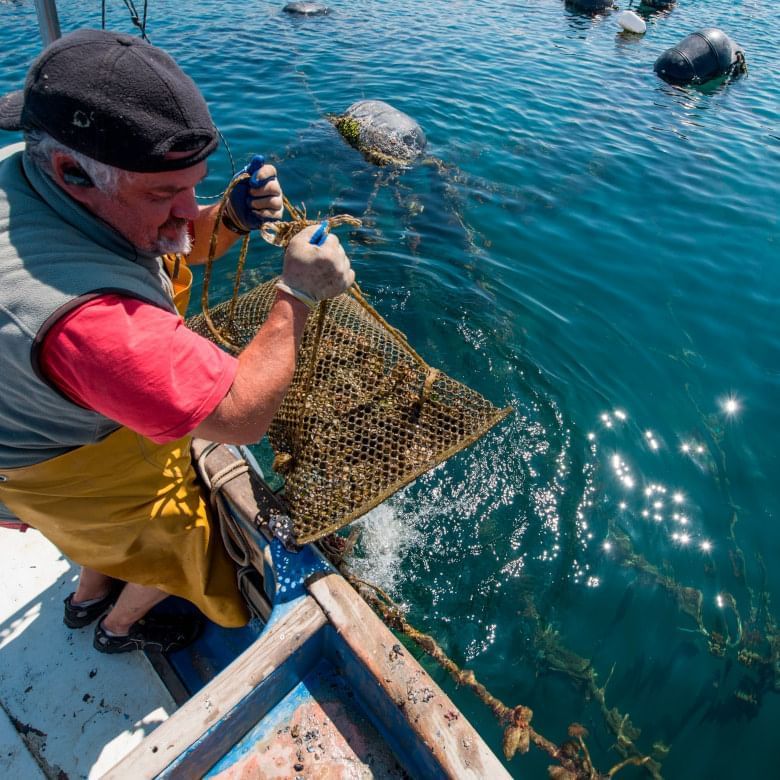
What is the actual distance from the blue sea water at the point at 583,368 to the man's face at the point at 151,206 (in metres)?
2.82

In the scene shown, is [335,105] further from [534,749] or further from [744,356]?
[534,749]

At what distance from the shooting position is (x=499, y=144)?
9.81 meters

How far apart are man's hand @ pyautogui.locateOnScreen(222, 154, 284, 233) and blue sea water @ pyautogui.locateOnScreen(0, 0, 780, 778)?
2474 mm

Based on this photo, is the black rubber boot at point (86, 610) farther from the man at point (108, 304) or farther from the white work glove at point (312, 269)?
the white work glove at point (312, 269)

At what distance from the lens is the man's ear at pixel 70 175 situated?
1607 millimetres

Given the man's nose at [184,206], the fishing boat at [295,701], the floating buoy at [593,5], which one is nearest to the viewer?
the man's nose at [184,206]

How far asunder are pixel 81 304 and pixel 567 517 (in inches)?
145

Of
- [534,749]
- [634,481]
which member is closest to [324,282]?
[534,749]

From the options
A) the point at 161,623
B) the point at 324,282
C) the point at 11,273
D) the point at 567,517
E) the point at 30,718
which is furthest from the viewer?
the point at 567,517

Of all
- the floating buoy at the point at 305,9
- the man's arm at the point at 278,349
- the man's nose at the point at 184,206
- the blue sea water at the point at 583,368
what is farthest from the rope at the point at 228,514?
the floating buoy at the point at 305,9

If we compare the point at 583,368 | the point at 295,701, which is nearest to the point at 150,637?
the point at 295,701

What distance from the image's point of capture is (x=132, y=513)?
87.7 inches

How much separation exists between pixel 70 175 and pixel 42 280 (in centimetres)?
34

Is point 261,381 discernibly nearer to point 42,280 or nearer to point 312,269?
point 312,269
